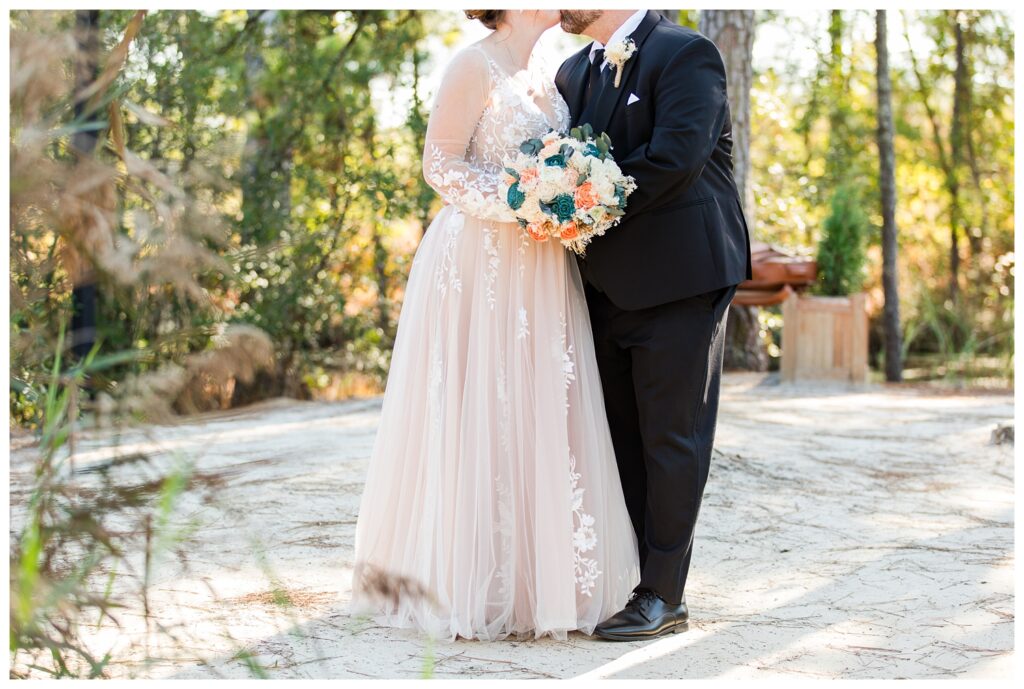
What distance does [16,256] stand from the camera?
73.5 inches

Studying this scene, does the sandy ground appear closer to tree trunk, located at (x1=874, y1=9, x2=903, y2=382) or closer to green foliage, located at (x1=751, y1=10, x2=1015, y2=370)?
tree trunk, located at (x1=874, y1=9, x2=903, y2=382)

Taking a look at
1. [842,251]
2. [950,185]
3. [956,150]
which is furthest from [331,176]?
[956,150]

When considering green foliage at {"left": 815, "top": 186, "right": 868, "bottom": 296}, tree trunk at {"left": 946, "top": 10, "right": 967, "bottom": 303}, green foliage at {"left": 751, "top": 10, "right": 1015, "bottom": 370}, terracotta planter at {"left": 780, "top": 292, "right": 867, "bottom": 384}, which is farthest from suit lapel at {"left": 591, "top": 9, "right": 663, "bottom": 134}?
tree trunk at {"left": 946, "top": 10, "right": 967, "bottom": 303}

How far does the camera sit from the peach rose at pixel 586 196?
254 cm

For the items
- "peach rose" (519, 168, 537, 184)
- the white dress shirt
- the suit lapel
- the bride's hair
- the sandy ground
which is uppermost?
the bride's hair

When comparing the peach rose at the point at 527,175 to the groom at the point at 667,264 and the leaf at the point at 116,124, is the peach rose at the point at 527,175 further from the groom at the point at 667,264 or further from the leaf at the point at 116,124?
the leaf at the point at 116,124

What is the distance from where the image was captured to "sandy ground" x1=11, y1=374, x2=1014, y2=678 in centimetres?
243

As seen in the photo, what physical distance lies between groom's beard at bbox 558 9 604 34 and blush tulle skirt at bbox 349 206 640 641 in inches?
22.9

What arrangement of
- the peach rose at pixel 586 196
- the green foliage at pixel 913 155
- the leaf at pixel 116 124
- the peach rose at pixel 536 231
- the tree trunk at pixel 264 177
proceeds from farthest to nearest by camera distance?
the green foliage at pixel 913 155 → the tree trunk at pixel 264 177 → the peach rose at pixel 536 231 → the peach rose at pixel 586 196 → the leaf at pixel 116 124

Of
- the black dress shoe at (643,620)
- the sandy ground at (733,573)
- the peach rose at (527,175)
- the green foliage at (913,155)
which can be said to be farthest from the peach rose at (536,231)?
the green foliage at (913,155)

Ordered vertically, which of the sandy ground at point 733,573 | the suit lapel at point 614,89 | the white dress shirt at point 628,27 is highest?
the white dress shirt at point 628,27

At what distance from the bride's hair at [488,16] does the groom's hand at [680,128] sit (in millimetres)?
→ 509

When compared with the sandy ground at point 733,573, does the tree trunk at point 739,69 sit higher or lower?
higher

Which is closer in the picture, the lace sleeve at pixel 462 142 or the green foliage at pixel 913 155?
the lace sleeve at pixel 462 142
